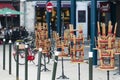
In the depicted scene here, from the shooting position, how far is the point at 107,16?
49688 mm

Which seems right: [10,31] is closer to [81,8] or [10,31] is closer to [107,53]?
[81,8]

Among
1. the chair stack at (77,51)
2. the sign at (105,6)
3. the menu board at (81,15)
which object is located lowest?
the chair stack at (77,51)

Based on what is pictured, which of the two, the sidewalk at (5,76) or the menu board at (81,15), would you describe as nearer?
the sidewalk at (5,76)

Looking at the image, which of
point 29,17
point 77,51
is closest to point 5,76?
point 77,51

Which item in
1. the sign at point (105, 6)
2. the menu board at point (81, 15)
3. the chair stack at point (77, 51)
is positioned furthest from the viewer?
the menu board at point (81, 15)

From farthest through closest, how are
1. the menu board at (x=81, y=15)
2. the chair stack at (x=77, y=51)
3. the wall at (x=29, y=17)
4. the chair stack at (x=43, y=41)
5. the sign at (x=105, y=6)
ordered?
the menu board at (x=81, y=15)
the sign at (x=105, y=6)
the wall at (x=29, y=17)
the chair stack at (x=43, y=41)
the chair stack at (x=77, y=51)

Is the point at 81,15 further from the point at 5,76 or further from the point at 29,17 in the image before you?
the point at 5,76

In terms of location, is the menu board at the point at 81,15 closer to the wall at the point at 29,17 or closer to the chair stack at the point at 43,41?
the wall at the point at 29,17

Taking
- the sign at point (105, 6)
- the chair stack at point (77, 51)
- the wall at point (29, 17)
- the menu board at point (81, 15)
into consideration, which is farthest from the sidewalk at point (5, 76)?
the sign at point (105, 6)

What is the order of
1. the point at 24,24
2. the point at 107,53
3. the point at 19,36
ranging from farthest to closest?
the point at 24,24, the point at 19,36, the point at 107,53

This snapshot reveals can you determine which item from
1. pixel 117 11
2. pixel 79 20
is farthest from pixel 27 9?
pixel 117 11

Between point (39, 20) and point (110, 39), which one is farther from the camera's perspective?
point (39, 20)

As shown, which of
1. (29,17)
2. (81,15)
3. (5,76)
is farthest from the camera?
(81,15)

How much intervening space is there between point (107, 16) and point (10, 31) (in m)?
11.7
